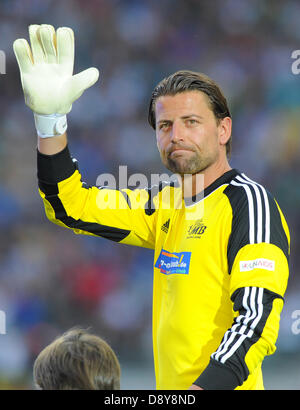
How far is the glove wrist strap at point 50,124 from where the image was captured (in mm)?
1869

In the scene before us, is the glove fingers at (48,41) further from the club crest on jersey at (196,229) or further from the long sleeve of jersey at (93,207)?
the club crest on jersey at (196,229)

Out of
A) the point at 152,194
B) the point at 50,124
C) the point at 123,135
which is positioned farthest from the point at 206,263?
the point at 123,135

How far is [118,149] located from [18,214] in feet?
3.07

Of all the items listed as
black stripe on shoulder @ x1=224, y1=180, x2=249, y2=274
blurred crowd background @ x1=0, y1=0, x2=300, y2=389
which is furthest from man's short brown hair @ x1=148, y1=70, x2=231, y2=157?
blurred crowd background @ x1=0, y1=0, x2=300, y2=389

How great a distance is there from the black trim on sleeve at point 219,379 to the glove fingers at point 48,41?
3.35 ft

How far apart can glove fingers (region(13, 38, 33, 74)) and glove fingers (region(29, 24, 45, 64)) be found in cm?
2

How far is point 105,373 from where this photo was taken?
52.3 inches

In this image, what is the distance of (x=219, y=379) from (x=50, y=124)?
926mm

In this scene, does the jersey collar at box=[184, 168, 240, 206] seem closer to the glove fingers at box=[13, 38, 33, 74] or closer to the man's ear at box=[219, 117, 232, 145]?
Result: the man's ear at box=[219, 117, 232, 145]

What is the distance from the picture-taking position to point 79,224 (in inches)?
82.4

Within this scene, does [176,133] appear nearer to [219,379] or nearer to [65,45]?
[65,45]

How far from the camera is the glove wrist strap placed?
1869 mm

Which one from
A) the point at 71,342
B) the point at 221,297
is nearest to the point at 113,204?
the point at 221,297

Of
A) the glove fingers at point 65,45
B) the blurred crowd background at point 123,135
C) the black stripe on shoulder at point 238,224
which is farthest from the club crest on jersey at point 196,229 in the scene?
the blurred crowd background at point 123,135
